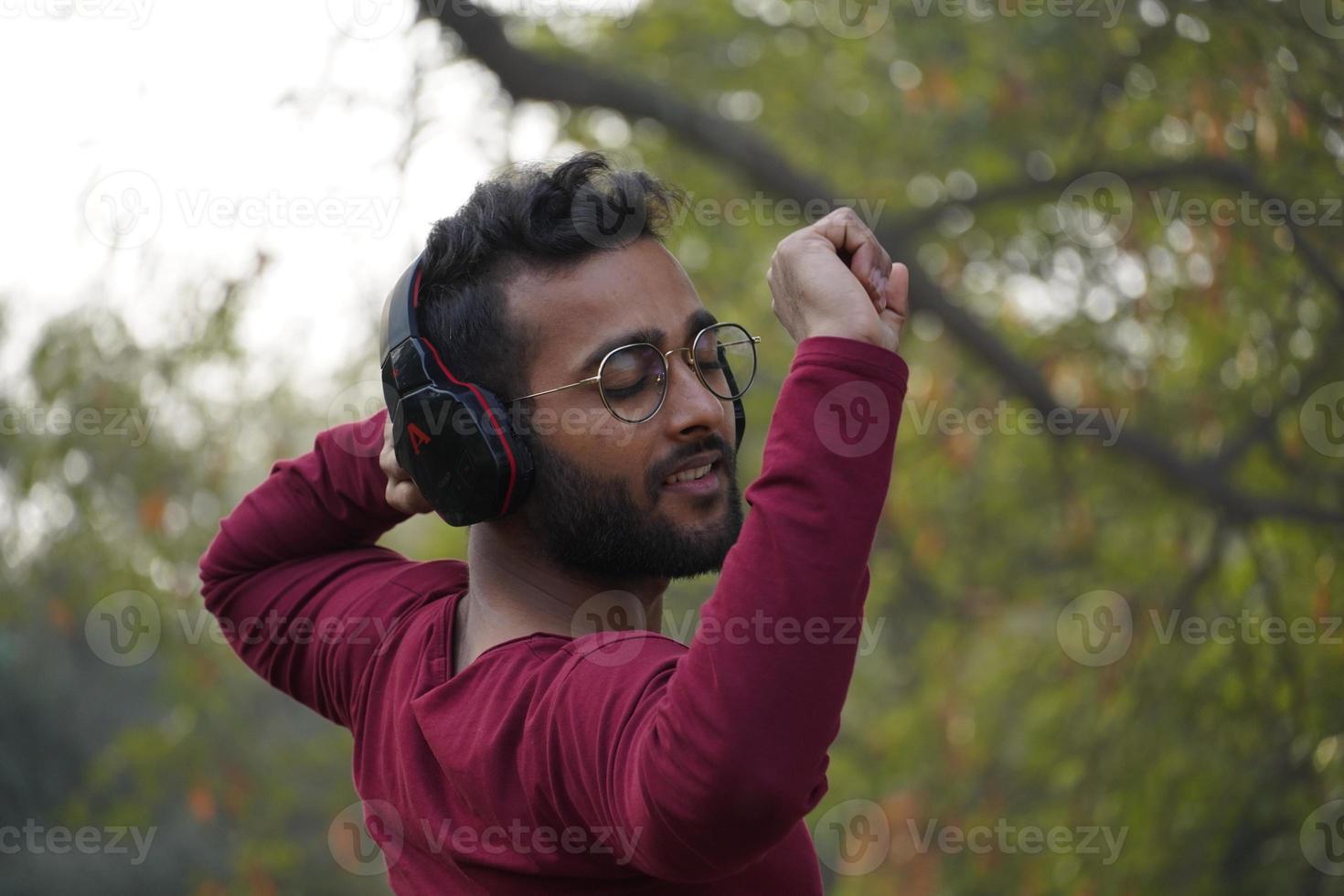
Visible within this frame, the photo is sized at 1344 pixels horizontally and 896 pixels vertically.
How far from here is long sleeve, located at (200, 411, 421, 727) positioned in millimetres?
2176

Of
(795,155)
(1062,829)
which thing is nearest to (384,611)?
(1062,829)

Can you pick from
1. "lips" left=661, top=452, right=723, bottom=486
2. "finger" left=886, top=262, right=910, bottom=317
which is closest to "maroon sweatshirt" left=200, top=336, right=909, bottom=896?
"finger" left=886, top=262, right=910, bottom=317

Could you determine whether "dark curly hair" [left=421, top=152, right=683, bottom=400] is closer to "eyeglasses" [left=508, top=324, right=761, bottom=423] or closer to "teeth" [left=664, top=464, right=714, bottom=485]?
"eyeglasses" [left=508, top=324, right=761, bottom=423]

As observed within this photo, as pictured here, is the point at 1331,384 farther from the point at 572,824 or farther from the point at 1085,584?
the point at 572,824

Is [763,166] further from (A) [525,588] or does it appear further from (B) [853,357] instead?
(B) [853,357]

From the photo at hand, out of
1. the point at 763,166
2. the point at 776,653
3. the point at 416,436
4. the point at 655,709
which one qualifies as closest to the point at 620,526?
the point at 416,436

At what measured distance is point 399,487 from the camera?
2.03 metres

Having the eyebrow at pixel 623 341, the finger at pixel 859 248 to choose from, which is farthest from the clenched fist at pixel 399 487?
the finger at pixel 859 248

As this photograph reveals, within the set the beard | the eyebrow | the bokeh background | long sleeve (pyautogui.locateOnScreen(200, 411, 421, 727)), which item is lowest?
the bokeh background

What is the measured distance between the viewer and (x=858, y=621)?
1.22m

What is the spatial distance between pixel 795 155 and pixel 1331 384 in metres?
3.35

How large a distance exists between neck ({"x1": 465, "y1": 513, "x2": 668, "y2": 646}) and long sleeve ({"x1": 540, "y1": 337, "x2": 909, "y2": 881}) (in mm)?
478

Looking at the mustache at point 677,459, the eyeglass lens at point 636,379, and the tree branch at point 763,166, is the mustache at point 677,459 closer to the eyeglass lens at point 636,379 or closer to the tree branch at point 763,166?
the eyeglass lens at point 636,379

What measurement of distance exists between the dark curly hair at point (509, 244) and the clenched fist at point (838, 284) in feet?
1.43
